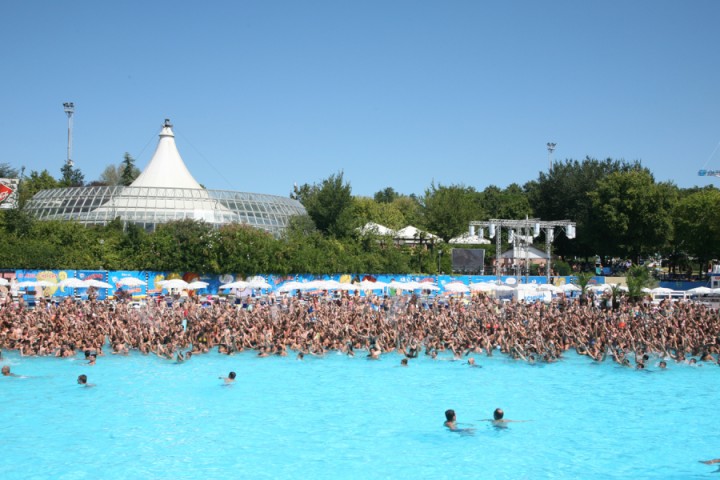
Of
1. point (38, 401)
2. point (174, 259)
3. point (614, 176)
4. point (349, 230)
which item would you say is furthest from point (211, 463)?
point (614, 176)

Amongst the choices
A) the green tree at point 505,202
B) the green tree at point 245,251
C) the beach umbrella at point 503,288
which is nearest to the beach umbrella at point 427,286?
the beach umbrella at point 503,288

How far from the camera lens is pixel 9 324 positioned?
23.0 meters

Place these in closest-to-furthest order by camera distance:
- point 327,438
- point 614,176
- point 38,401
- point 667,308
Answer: point 327,438 < point 38,401 < point 667,308 < point 614,176

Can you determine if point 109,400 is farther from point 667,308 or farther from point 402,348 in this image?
point 667,308

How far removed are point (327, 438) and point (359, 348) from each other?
879cm

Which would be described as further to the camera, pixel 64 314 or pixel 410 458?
pixel 64 314

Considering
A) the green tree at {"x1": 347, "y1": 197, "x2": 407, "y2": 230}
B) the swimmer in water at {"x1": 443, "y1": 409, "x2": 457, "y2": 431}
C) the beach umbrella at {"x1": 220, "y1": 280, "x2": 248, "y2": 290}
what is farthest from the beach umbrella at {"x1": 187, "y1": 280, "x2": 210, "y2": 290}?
the green tree at {"x1": 347, "y1": 197, "x2": 407, "y2": 230}

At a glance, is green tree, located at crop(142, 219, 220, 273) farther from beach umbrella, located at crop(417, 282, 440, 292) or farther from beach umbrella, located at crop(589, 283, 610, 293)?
beach umbrella, located at crop(589, 283, 610, 293)

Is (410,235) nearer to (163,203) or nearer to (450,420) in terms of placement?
(163,203)

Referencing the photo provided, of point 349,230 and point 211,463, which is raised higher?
point 349,230

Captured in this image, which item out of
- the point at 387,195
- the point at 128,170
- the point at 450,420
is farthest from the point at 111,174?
the point at 450,420

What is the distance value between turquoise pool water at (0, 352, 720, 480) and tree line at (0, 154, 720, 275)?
15729mm

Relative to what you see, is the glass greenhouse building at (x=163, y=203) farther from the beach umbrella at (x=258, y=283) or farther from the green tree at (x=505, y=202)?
the green tree at (x=505, y=202)

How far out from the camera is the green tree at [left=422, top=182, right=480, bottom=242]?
6203 centimetres
